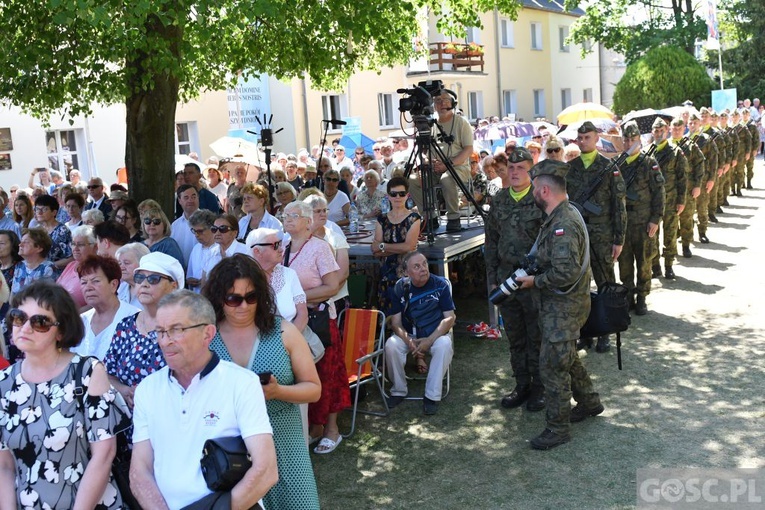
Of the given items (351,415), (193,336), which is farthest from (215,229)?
(193,336)

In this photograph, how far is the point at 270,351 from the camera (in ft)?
12.7

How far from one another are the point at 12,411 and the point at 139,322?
87 centimetres

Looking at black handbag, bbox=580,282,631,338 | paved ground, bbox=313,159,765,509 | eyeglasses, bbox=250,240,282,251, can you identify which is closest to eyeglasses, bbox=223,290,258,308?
eyeglasses, bbox=250,240,282,251

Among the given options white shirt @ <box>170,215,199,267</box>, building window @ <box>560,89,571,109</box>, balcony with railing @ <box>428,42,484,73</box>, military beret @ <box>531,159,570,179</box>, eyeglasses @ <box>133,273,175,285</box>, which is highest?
balcony with railing @ <box>428,42,484,73</box>

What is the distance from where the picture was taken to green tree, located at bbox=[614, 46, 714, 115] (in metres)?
36.6

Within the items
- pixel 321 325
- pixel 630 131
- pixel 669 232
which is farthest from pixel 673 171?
pixel 321 325

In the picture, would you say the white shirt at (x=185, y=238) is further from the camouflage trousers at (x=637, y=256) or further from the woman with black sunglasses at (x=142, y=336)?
the camouflage trousers at (x=637, y=256)

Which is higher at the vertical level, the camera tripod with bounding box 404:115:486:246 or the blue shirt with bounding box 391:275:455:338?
the camera tripod with bounding box 404:115:486:246

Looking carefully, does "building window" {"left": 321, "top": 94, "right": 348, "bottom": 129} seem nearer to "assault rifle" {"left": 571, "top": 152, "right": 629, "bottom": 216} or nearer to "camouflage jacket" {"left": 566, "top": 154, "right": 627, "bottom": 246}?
"camouflage jacket" {"left": 566, "top": 154, "right": 627, "bottom": 246}

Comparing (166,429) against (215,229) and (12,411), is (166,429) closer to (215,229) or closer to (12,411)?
(12,411)

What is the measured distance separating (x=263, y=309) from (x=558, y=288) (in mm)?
2573

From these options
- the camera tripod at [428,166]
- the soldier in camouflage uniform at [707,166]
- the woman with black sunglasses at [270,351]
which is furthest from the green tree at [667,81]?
the woman with black sunglasses at [270,351]

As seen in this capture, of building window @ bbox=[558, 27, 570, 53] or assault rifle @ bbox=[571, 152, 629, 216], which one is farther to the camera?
building window @ bbox=[558, 27, 570, 53]

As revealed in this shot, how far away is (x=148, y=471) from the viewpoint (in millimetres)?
3389
